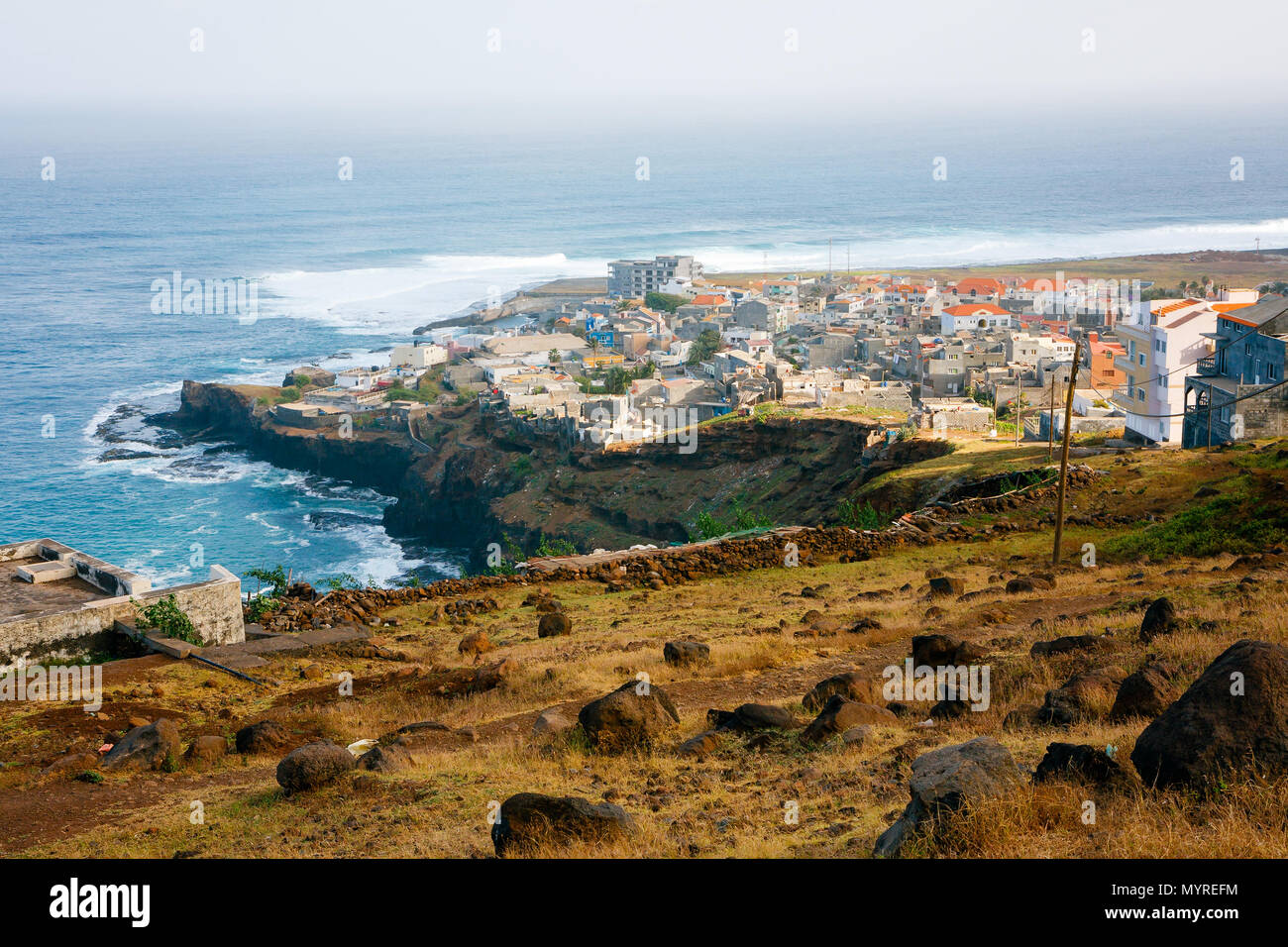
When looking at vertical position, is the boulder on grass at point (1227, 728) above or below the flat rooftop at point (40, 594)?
above

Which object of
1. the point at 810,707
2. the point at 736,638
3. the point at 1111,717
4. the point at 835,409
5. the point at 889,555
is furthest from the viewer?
the point at 835,409

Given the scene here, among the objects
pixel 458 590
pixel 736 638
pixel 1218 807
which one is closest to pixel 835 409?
pixel 458 590

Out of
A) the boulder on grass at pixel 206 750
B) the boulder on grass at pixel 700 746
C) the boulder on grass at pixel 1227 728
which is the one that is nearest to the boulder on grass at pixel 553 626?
the boulder on grass at pixel 206 750

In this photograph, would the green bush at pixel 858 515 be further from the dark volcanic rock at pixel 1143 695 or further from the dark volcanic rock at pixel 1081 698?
the dark volcanic rock at pixel 1143 695

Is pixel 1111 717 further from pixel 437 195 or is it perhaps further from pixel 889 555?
pixel 437 195

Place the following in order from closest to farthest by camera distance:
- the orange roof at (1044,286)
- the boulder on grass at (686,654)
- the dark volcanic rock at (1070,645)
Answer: the dark volcanic rock at (1070,645) < the boulder on grass at (686,654) < the orange roof at (1044,286)

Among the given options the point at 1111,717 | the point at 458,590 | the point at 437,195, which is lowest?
the point at 458,590
